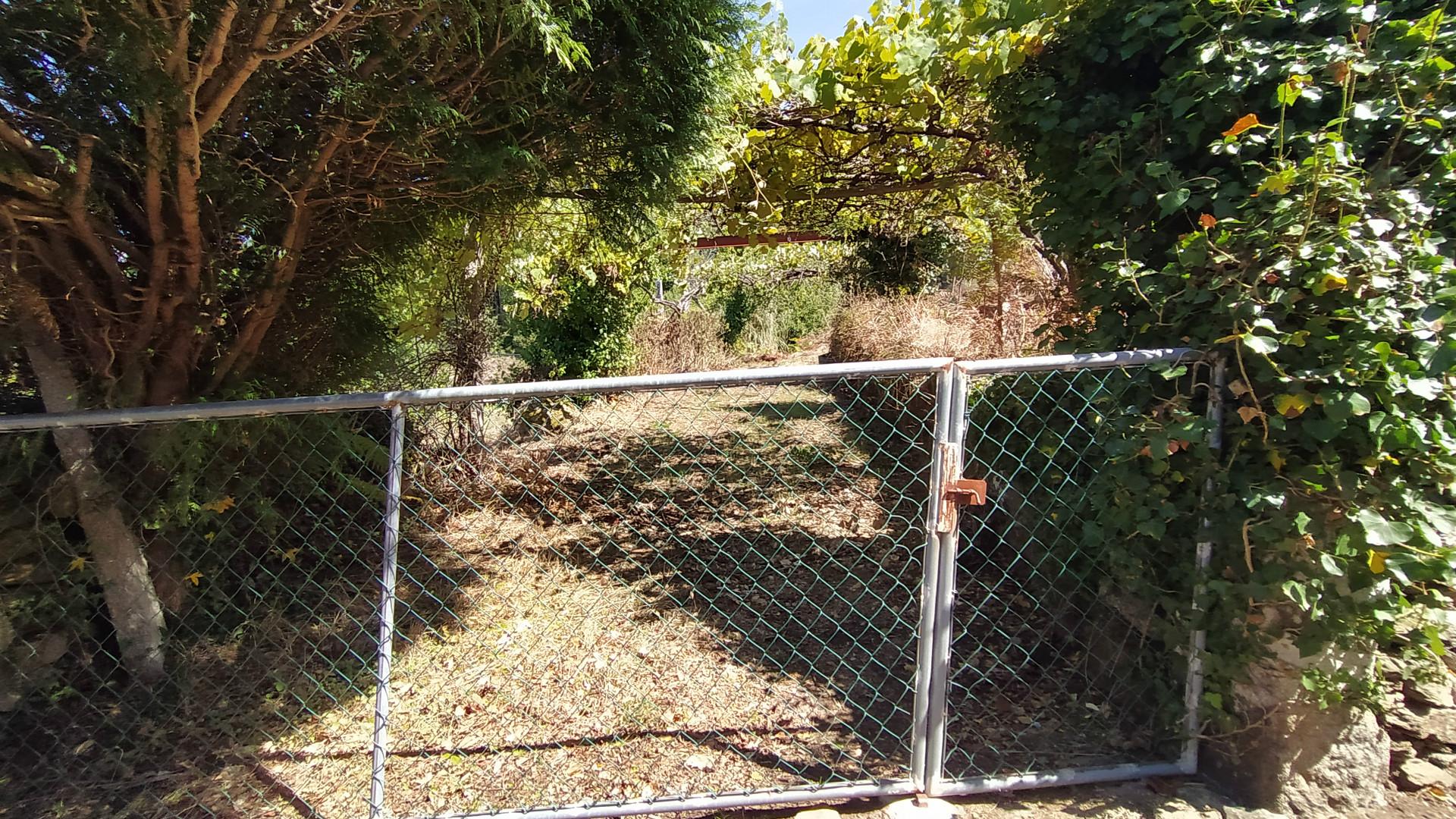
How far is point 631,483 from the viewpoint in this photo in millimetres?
5441

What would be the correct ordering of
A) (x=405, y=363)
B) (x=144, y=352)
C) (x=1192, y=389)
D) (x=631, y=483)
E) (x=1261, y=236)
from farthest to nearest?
(x=631, y=483) → (x=405, y=363) → (x=144, y=352) → (x=1192, y=389) → (x=1261, y=236)

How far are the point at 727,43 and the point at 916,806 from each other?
2757 millimetres

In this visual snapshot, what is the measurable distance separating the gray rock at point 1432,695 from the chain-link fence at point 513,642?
2.35 ft

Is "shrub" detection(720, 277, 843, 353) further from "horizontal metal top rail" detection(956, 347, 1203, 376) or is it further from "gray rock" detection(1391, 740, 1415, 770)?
"gray rock" detection(1391, 740, 1415, 770)

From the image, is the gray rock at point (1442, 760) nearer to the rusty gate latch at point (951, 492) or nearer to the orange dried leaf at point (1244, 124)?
the rusty gate latch at point (951, 492)

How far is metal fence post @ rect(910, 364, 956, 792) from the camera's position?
1.85m

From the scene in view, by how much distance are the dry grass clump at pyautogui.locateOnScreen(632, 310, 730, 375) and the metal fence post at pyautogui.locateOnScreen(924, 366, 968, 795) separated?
23.6 ft

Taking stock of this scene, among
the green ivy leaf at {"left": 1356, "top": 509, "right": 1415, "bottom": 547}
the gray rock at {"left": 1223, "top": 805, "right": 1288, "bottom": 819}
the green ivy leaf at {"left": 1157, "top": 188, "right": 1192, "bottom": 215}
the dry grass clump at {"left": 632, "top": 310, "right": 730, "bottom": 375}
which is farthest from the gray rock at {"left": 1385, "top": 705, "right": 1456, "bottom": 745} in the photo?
the dry grass clump at {"left": 632, "top": 310, "right": 730, "bottom": 375}

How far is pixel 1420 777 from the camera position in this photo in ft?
6.50

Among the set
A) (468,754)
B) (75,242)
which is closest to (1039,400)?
(468,754)

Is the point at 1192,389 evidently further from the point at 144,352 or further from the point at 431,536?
the point at 431,536

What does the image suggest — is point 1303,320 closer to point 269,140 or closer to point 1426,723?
point 1426,723

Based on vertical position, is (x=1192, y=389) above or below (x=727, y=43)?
below

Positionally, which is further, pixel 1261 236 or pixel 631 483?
pixel 631 483
